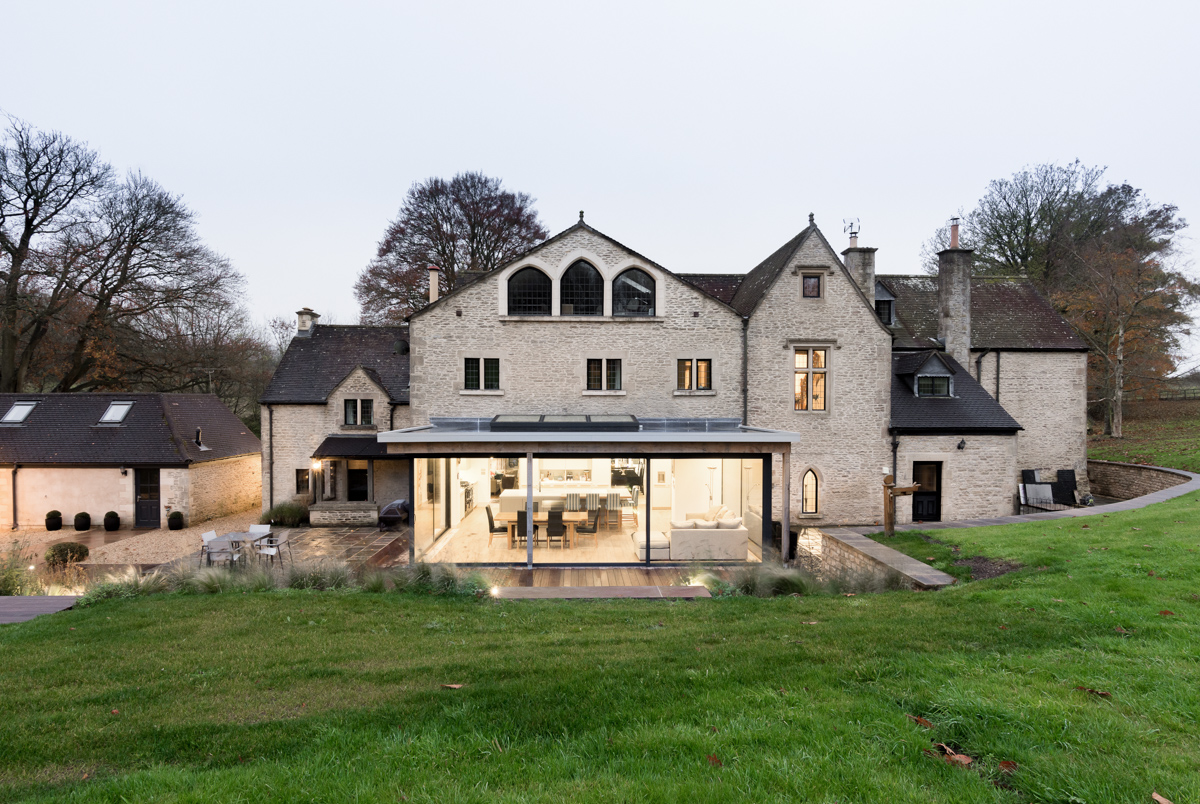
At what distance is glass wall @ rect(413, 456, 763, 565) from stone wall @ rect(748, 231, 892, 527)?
9.51 feet

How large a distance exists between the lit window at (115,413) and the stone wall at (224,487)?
3.25 metres

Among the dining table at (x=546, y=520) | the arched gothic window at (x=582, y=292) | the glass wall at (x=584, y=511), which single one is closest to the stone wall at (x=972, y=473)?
the glass wall at (x=584, y=511)

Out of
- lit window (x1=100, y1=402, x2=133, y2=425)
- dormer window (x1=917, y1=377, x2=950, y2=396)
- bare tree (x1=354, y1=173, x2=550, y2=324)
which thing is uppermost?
bare tree (x1=354, y1=173, x2=550, y2=324)

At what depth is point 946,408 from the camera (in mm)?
17266

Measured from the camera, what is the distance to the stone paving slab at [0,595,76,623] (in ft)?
27.2

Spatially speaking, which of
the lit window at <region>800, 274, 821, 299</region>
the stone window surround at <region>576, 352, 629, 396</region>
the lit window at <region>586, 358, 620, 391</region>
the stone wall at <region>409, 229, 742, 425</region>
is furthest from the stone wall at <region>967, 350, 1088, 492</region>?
the lit window at <region>586, 358, 620, 391</region>

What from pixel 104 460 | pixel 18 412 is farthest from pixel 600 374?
pixel 18 412

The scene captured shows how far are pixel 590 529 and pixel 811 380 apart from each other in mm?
8089

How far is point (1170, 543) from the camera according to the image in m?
9.35

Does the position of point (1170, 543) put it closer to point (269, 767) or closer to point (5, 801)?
point (269, 767)

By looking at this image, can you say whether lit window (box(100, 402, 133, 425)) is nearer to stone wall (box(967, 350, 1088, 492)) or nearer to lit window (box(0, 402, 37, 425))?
lit window (box(0, 402, 37, 425))

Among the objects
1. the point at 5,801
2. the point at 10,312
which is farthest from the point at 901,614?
the point at 10,312

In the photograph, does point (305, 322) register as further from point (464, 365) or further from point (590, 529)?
point (590, 529)

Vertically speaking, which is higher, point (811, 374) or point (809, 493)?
point (811, 374)
